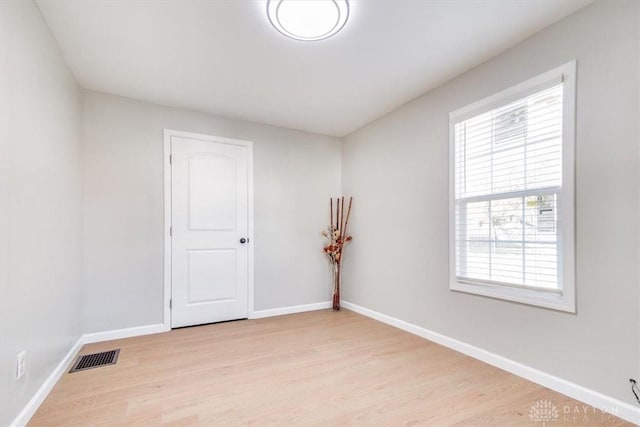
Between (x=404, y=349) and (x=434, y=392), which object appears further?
(x=404, y=349)

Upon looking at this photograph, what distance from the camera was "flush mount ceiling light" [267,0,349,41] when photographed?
71.5 inches

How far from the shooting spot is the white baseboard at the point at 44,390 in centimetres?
161

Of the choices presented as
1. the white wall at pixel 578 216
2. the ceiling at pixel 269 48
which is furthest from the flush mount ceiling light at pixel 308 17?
the white wall at pixel 578 216

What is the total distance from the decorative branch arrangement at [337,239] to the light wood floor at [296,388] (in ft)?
3.93

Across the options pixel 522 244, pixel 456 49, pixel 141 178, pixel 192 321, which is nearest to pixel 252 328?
pixel 192 321

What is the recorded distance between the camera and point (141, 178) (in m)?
3.18

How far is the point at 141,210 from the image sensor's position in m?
3.17

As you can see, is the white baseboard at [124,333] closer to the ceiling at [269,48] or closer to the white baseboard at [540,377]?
the ceiling at [269,48]

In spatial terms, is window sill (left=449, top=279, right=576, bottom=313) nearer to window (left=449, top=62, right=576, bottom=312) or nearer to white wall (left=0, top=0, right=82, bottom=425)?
window (left=449, top=62, right=576, bottom=312)

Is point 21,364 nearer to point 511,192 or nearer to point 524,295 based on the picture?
point 524,295

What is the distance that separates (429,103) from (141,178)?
2.93m

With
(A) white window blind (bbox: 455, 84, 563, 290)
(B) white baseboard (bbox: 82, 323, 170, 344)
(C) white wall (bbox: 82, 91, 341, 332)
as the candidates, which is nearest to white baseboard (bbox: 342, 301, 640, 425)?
(A) white window blind (bbox: 455, 84, 563, 290)

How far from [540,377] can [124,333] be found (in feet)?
11.4

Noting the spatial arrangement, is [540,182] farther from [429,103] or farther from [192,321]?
[192,321]
